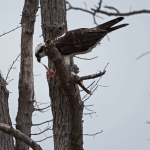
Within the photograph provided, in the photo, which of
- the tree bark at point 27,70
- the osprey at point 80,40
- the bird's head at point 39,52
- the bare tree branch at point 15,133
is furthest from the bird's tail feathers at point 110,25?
the bare tree branch at point 15,133

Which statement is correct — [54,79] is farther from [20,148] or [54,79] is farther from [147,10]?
[147,10]

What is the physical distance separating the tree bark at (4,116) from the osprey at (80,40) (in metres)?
1.00

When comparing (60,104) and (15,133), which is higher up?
(60,104)

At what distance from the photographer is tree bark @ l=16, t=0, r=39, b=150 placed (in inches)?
248

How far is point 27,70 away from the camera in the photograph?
6.39 meters

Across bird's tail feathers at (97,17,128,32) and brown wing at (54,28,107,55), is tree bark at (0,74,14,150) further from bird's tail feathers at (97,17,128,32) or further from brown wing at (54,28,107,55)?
bird's tail feathers at (97,17,128,32)

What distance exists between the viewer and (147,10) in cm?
321

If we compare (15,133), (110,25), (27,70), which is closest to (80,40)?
(110,25)

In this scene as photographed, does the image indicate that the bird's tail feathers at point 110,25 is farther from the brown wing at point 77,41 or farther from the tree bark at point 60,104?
the tree bark at point 60,104

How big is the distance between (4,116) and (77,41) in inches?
75.0

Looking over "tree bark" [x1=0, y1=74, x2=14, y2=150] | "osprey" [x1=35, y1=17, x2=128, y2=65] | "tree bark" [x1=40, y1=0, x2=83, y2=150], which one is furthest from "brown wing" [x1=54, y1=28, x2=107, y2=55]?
"tree bark" [x1=0, y1=74, x2=14, y2=150]

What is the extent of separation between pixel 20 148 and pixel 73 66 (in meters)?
1.89

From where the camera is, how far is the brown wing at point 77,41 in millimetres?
5895

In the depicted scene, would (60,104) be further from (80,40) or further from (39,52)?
(80,40)
